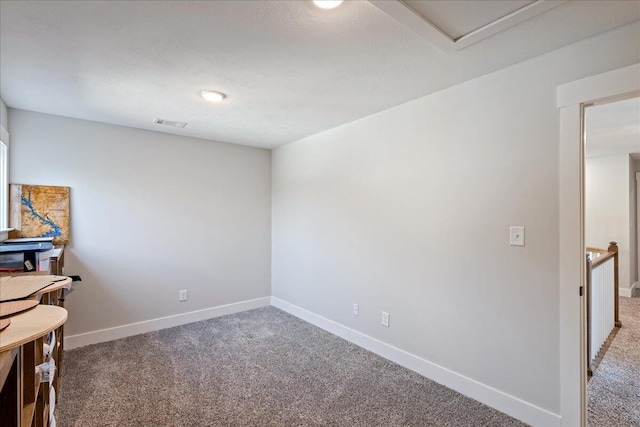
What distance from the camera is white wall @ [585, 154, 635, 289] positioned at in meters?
5.03

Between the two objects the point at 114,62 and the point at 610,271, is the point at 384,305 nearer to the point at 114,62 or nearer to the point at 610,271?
the point at 610,271

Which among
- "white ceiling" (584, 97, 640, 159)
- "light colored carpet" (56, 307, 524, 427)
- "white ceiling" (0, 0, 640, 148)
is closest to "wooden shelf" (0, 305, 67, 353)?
"light colored carpet" (56, 307, 524, 427)

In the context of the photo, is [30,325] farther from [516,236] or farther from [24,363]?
[516,236]

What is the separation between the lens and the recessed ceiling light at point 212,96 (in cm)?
241

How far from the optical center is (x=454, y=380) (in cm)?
230

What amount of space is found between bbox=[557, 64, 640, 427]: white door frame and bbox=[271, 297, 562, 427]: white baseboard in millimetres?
148

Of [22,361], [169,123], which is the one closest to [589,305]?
[22,361]

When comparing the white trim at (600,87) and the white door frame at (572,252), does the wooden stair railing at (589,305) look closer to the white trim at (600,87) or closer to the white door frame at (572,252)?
the white door frame at (572,252)

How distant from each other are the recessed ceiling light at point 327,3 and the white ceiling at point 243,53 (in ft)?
0.11

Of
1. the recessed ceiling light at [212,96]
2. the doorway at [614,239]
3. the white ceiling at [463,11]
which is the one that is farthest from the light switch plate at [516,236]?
the recessed ceiling light at [212,96]

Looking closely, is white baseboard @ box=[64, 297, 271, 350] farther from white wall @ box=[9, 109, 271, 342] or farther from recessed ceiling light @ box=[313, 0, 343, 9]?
recessed ceiling light @ box=[313, 0, 343, 9]

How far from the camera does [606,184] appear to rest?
5211mm

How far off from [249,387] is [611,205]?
20.0 ft

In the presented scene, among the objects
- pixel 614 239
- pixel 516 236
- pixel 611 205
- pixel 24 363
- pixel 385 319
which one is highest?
pixel 611 205
